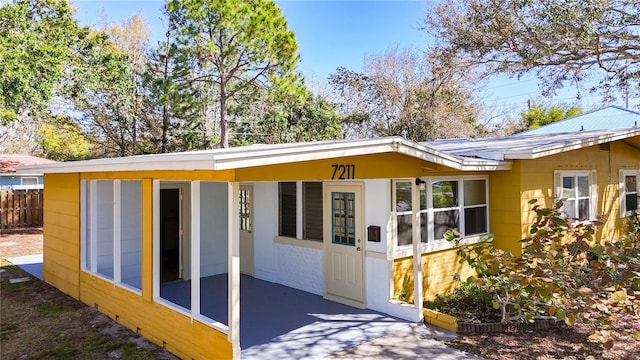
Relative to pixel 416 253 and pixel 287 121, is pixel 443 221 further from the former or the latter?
pixel 287 121

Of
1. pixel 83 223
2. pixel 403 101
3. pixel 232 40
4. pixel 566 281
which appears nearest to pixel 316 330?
pixel 566 281

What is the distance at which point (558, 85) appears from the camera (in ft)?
40.0

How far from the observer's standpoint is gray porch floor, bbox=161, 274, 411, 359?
538 centimetres

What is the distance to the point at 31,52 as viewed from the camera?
1395 cm

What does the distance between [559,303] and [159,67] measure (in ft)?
63.1

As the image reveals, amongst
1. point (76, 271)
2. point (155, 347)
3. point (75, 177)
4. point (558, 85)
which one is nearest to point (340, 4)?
point (558, 85)

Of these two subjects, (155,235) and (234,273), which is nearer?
(234,273)

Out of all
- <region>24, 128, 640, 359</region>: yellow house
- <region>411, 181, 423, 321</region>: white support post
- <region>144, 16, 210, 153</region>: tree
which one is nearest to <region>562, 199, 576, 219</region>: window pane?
<region>24, 128, 640, 359</region>: yellow house

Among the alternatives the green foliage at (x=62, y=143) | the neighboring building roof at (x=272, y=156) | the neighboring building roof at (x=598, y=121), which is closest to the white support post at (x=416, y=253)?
the neighboring building roof at (x=272, y=156)

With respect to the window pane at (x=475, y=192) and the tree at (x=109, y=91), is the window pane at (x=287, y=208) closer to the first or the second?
the window pane at (x=475, y=192)

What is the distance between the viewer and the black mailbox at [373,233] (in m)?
6.72

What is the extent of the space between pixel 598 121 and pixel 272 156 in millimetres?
21093

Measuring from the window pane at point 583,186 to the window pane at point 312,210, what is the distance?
5.87 metres

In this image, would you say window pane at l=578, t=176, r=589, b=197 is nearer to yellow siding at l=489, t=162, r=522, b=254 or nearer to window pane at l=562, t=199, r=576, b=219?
window pane at l=562, t=199, r=576, b=219
